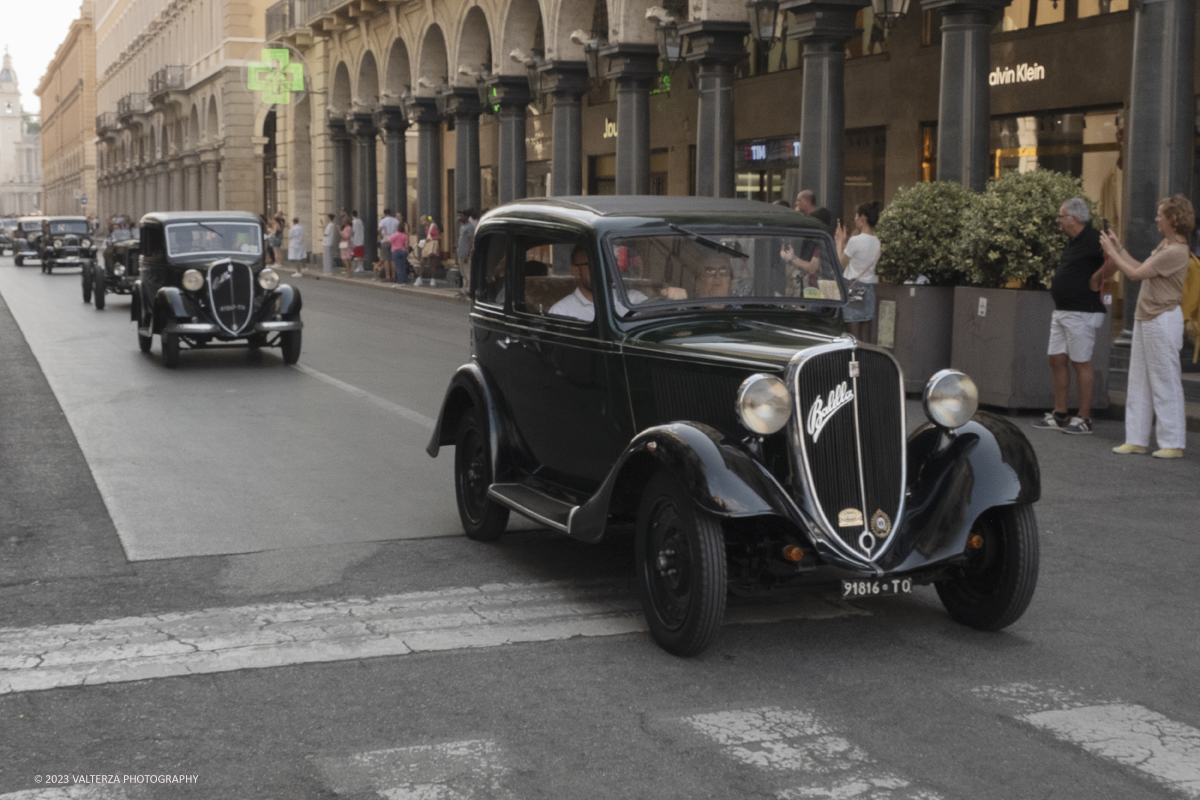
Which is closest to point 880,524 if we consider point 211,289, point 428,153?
point 211,289

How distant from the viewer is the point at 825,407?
211 inches

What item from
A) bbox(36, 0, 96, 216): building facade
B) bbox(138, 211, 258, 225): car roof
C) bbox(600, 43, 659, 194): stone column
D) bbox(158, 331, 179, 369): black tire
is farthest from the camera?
bbox(36, 0, 96, 216): building facade

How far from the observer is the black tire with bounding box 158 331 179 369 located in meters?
15.7

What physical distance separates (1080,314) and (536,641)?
22.3 ft

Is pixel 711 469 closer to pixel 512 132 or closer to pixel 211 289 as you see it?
pixel 211 289

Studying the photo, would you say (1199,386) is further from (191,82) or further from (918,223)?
(191,82)

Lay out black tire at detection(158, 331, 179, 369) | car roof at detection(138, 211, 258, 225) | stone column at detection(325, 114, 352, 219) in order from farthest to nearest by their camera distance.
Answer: stone column at detection(325, 114, 352, 219), car roof at detection(138, 211, 258, 225), black tire at detection(158, 331, 179, 369)

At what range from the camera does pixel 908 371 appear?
1332cm

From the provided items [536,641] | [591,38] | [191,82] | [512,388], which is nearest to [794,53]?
[591,38]

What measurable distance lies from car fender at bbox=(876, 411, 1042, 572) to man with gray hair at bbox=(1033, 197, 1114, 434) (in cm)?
544

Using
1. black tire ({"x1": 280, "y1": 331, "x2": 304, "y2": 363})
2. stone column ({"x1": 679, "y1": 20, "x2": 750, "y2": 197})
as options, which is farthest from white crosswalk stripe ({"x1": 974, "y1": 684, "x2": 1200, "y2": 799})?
stone column ({"x1": 679, "y1": 20, "x2": 750, "y2": 197})

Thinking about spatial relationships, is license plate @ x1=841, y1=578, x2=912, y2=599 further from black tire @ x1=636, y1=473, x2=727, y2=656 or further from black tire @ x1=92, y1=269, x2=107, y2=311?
black tire @ x1=92, y1=269, x2=107, y2=311

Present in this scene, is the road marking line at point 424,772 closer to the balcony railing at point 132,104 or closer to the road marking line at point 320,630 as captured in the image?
the road marking line at point 320,630

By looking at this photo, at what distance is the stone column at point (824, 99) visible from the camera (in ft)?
63.3
